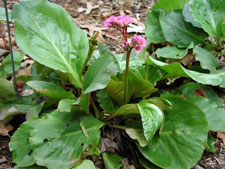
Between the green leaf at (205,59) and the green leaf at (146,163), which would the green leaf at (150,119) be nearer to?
the green leaf at (146,163)

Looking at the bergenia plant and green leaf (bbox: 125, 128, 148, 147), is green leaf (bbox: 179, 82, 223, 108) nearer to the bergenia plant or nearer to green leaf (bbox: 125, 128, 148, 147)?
green leaf (bbox: 125, 128, 148, 147)

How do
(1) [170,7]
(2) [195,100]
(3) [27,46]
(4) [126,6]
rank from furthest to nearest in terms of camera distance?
(4) [126,6]
(1) [170,7]
(2) [195,100]
(3) [27,46]

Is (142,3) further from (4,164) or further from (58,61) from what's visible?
(4,164)

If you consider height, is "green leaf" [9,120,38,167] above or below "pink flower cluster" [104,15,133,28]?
below

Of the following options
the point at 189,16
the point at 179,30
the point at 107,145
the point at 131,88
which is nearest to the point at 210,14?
the point at 189,16

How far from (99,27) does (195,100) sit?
166 cm

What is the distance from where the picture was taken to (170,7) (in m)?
2.40

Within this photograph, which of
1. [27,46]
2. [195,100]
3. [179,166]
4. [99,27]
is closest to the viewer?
[179,166]

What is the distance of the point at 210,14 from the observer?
2.24m

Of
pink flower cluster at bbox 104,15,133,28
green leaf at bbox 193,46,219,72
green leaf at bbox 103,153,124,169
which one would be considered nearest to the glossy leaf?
green leaf at bbox 103,153,124,169

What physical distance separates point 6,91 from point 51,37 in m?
0.45

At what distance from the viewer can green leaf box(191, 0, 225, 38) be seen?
2126mm

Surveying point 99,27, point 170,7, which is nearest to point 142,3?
point 99,27

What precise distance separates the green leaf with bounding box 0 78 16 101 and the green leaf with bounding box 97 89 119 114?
1.81 ft
